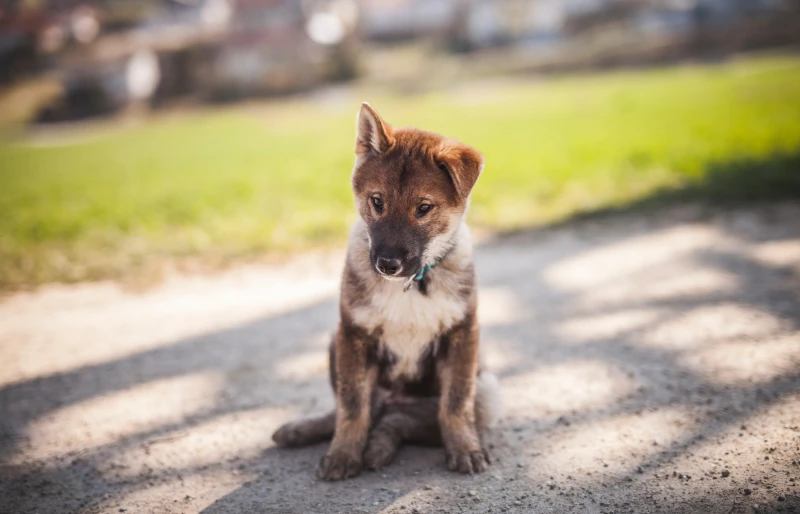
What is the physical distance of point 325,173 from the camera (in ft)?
38.2

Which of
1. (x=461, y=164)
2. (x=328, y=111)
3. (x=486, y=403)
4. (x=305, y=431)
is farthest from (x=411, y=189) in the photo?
(x=328, y=111)

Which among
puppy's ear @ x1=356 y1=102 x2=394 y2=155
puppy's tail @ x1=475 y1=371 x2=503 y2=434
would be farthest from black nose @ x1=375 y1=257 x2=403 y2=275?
puppy's tail @ x1=475 y1=371 x2=503 y2=434

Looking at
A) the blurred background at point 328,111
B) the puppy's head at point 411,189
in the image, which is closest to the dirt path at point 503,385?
the puppy's head at point 411,189

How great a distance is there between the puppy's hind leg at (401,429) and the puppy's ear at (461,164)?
1285mm

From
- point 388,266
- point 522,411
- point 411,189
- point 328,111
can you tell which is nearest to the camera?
point 388,266

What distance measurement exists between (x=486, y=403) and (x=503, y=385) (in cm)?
75

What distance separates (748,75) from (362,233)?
22.3m

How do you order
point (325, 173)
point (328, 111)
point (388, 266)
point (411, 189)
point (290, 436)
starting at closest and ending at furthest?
point (388, 266)
point (411, 189)
point (290, 436)
point (325, 173)
point (328, 111)

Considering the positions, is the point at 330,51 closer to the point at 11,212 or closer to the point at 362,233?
the point at 11,212

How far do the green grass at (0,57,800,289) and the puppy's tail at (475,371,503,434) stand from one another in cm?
455

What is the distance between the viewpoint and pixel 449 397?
324cm

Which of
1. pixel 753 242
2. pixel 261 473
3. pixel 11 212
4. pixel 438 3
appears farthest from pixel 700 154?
pixel 438 3

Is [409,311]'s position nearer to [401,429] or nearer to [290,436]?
[401,429]

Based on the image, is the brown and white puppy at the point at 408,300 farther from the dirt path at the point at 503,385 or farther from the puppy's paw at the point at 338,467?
the dirt path at the point at 503,385
